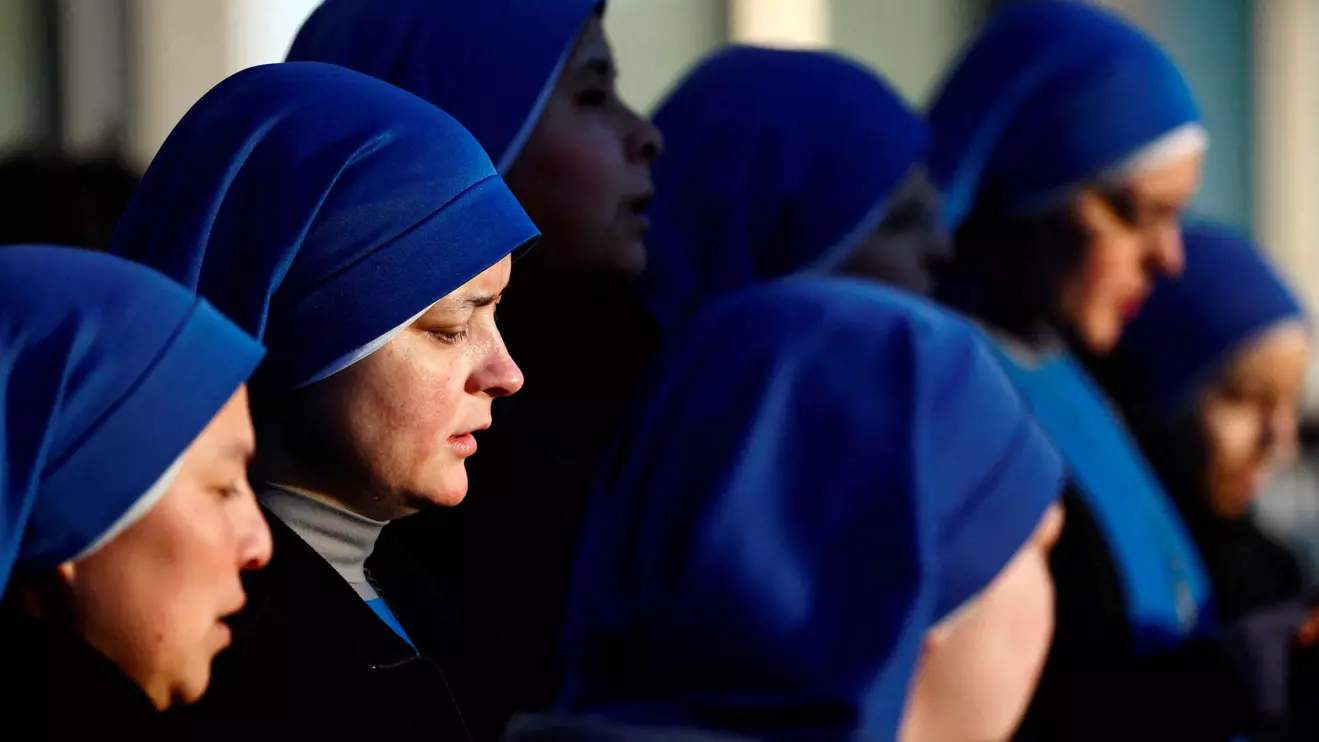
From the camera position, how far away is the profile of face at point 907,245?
266 centimetres

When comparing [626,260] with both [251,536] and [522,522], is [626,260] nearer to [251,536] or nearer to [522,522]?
[522,522]

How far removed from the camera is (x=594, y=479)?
6.30ft

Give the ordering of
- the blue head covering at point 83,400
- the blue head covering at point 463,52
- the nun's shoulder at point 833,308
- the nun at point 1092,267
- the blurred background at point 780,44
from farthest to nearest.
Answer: the nun at point 1092,267, the blurred background at point 780,44, the nun's shoulder at point 833,308, the blue head covering at point 463,52, the blue head covering at point 83,400

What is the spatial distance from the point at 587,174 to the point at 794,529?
14.8 inches

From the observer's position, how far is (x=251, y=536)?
1.21m

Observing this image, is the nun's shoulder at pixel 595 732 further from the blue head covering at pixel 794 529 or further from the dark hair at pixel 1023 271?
the dark hair at pixel 1023 271

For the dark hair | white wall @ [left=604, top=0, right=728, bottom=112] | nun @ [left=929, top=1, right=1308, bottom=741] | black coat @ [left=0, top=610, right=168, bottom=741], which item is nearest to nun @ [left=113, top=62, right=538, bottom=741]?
black coat @ [left=0, top=610, right=168, bottom=741]

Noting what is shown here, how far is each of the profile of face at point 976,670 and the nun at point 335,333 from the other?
2.11 feet

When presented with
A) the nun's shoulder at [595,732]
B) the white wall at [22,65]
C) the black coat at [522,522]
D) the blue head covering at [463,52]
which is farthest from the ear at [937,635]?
the white wall at [22,65]

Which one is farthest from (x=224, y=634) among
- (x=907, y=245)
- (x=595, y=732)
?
(x=907, y=245)

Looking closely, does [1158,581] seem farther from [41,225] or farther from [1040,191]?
[41,225]

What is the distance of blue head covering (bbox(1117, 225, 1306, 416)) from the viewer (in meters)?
3.93

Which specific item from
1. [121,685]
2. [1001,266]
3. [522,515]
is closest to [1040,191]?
[1001,266]

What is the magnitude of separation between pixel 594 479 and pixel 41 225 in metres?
0.75
